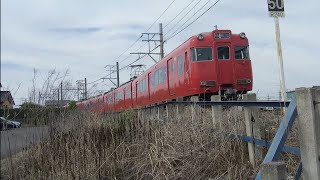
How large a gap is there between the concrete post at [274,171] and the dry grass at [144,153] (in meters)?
1.90

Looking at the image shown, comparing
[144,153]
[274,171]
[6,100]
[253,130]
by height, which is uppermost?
[6,100]

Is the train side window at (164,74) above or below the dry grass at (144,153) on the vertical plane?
above

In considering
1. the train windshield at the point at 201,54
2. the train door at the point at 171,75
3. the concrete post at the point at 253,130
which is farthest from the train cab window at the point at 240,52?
the concrete post at the point at 253,130

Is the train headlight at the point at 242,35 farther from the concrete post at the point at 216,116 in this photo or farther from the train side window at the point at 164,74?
the concrete post at the point at 216,116

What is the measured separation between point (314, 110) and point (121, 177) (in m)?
3.18

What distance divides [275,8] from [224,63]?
623 cm

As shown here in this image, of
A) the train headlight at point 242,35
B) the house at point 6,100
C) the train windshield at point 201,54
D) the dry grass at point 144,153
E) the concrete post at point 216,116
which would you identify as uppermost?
the train headlight at point 242,35

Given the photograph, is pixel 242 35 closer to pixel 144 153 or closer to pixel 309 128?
pixel 144 153

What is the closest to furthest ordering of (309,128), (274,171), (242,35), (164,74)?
(274,171), (309,128), (242,35), (164,74)

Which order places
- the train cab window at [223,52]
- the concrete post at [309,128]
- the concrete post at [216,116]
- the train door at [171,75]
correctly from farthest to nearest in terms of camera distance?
the train door at [171,75] < the train cab window at [223,52] < the concrete post at [216,116] < the concrete post at [309,128]

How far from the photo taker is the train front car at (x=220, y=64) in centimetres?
1380

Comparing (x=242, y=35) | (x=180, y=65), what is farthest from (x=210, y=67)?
(x=242, y=35)

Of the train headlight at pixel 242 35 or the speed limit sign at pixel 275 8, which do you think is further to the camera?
the train headlight at pixel 242 35

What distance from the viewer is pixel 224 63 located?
47.3ft
